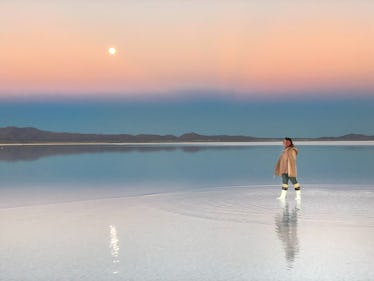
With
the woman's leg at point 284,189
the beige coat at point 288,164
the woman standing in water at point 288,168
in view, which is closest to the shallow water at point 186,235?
the woman's leg at point 284,189

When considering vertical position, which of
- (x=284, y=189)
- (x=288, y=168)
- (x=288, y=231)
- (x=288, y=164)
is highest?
(x=288, y=164)

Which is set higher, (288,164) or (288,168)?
(288,164)

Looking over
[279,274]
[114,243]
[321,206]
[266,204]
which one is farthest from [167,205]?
[279,274]

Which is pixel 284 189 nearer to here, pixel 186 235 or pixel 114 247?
pixel 186 235

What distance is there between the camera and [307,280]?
297 inches

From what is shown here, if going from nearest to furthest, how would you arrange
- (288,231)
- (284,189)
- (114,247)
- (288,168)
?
(114,247) → (288,231) → (284,189) → (288,168)

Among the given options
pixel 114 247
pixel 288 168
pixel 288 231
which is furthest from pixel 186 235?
pixel 288 168

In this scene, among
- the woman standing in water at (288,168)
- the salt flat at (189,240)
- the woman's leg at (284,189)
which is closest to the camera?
the salt flat at (189,240)

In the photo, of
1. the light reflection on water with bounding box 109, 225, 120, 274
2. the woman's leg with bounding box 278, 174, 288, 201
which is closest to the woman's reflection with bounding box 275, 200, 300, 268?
the woman's leg with bounding box 278, 174, 288, 201

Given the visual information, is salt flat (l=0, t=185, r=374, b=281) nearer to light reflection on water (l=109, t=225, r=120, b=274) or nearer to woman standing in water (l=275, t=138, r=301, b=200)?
light reflection on water (l=109, t=225, r=120, b=274)

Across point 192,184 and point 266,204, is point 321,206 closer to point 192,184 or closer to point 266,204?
point 266,204

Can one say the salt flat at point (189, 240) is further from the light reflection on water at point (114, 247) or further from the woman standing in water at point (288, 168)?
the woman standing in water at point (288, 168)

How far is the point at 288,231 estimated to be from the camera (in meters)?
11.4

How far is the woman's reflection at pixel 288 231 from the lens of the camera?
925 cm
